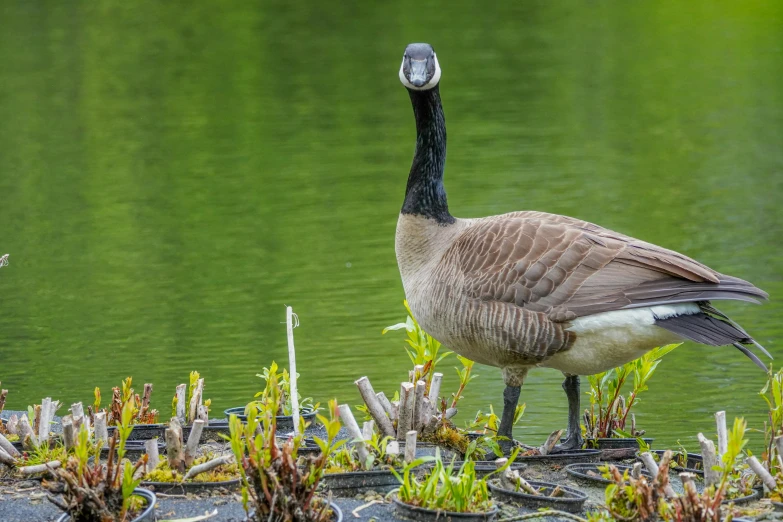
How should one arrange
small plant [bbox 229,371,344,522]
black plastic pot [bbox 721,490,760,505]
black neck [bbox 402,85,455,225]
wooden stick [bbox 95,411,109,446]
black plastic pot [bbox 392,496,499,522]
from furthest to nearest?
black neck [bbox 402,85,455,225] → wooden stick [bbox 95,411,109,446] → black plastic pot [bbox 721,490,760,505] → black plastic pot [bbox 392,496,499,522] → small plant [bbox 229,371,344,522]

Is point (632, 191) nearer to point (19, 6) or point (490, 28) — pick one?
point (490, 28)

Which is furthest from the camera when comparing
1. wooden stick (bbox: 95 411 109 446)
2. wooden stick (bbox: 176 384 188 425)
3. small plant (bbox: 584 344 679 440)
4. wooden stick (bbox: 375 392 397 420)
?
small plant (bbox: 584 344 679 440)

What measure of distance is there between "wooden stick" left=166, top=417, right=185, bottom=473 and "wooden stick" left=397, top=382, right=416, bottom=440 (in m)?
1.29

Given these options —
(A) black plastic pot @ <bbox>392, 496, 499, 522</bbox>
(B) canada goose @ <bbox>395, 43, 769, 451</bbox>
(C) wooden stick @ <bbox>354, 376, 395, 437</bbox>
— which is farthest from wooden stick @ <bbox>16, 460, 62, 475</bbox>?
(B) canada goose @ <bbox>395, 43, 769, 451</bbox>

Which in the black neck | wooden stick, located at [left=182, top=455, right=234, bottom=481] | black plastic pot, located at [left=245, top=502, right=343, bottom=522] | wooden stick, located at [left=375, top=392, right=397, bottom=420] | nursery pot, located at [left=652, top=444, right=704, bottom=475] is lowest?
nursery pot, located at [left=652, top=444, right=704, bottom=475]

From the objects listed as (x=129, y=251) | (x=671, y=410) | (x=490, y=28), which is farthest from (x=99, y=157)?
(x=490, y=28)

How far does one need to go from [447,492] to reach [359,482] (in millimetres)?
693

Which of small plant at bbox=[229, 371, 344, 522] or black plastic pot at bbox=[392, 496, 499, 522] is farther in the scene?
black plastic pot at bbox=[392, 496, 499, 522]

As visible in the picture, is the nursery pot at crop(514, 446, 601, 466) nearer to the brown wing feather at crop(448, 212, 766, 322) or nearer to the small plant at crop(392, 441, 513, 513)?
the brown wing feather at crop(448, 212, 766, 322)

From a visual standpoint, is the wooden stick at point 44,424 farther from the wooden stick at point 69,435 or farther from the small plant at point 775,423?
the small plant at point 775,423

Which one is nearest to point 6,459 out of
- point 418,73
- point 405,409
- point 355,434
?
point 355,434

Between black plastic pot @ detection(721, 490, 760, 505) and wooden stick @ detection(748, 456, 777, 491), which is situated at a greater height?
wooden stick @ detection(748, 456, 777, 491)

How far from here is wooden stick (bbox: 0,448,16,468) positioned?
221 inches

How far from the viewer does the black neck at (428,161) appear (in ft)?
24.3
